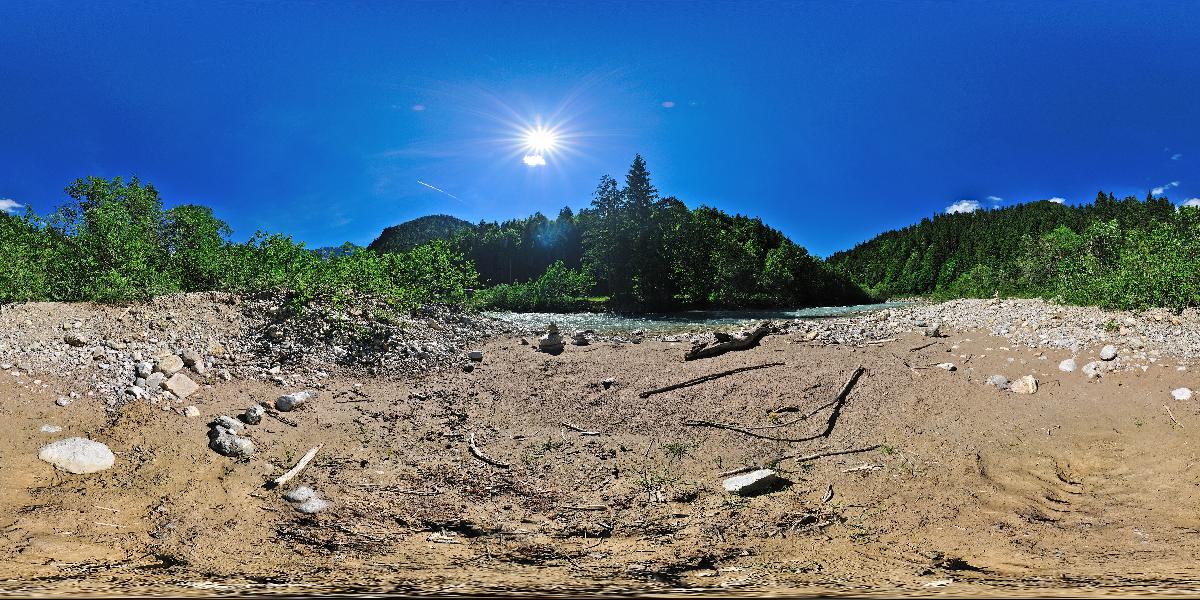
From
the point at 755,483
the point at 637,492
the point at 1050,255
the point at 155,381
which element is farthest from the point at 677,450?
the point at 1050,255

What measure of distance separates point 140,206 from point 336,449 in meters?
10.3

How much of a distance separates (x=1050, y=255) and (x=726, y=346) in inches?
2168

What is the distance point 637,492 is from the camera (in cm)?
477

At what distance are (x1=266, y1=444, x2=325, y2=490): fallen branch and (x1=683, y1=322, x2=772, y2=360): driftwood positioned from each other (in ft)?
20.5

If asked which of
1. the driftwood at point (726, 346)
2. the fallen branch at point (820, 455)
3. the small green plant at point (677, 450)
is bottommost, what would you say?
the fallen branch at point (820, 455)

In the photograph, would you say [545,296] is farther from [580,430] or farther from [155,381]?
[155,381]

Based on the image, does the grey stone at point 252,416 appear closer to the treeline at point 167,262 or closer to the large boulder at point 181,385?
the large boulder at point 181,385

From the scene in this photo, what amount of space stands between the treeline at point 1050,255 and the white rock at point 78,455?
1593 centimetres

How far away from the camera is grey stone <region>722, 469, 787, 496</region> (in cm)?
461

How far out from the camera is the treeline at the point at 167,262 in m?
8.24

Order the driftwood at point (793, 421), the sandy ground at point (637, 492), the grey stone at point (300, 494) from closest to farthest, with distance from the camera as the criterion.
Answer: the sandy ground at point (637, 492)
the grey stone at point (300, 494)
the driftwood at point (793, 421)

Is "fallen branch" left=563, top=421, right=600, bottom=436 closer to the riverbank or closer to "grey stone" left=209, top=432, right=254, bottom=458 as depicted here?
the riverbank

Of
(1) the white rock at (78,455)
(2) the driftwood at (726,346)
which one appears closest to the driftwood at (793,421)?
(2) the driftwood at (726,346)

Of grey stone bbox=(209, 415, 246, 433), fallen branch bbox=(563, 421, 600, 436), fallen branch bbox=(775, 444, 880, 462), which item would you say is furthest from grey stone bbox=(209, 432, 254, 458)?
fallen branch bbox=(775, 444, 880, 462)
